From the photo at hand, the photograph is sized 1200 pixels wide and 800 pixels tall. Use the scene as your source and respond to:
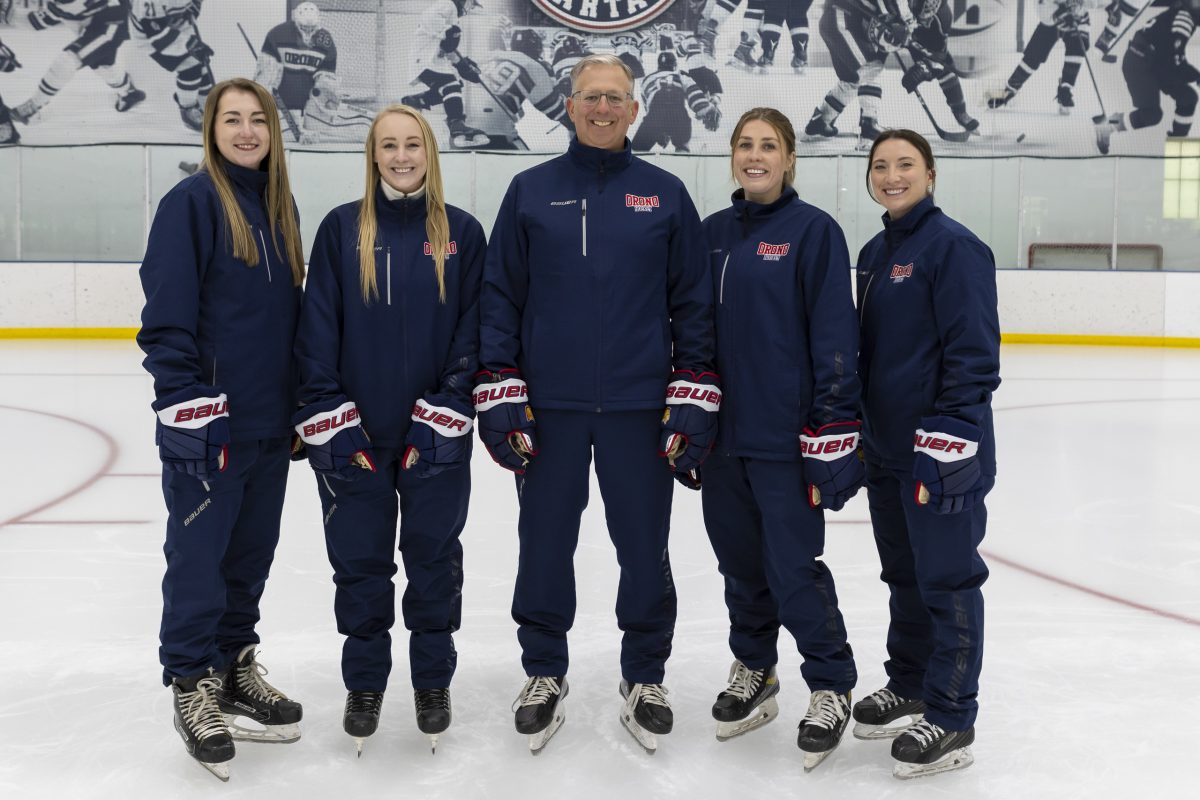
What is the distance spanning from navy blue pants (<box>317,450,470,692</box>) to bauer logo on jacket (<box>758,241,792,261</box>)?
2.44 feet

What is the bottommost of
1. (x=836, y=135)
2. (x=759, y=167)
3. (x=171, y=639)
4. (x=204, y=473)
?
(x=171, y=639)

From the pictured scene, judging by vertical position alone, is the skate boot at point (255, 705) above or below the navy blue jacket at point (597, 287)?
below

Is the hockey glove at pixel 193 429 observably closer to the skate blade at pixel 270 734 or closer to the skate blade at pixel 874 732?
the skate blade at pixel 270 734

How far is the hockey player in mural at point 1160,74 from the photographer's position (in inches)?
491

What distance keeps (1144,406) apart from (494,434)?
5.75 m

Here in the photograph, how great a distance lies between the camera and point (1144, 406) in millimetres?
6727

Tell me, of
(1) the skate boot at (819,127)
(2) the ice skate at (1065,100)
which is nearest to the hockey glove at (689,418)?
(1) the skate boot at (819,127)

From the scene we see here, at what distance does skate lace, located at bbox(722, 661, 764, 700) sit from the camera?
2.33 metres

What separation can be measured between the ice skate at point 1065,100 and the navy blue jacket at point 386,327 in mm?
12090

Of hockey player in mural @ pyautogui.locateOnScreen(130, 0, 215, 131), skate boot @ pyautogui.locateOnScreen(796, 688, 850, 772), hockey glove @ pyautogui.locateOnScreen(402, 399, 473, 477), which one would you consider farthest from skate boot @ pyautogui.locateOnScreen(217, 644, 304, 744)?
hockey player in mural @ pyautogui.locateOnScreen(130, 0, 215, 131)

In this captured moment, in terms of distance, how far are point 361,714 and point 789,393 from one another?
1.05 meters

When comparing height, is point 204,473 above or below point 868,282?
below

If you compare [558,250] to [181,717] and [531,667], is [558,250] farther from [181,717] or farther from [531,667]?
[181,717]

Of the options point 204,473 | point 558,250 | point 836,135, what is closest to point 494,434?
point 558,250
